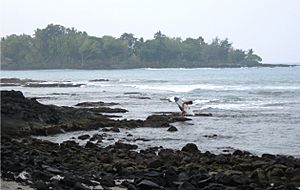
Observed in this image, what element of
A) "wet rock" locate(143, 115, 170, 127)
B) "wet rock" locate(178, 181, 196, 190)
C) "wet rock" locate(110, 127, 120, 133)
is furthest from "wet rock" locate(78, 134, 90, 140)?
"wet rock" locate(178, 181, 196, 190)

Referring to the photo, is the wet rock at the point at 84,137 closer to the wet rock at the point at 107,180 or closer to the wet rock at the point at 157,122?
the wet rock at the point at 157,122

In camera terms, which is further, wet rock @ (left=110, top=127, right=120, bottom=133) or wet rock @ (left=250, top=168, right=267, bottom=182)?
wet rock @ (left=110, top=127, right=120, bottom=133)

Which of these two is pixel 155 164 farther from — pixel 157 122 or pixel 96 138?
pixel 157 122

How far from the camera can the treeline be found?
171 m

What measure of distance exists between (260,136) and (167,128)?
518 cm

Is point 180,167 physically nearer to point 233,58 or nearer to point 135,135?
point 135,135

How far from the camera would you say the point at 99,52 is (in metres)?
170

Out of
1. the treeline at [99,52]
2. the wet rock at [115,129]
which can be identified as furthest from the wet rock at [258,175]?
the treeline at [99,52]

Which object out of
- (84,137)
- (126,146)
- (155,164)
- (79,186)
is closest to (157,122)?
(84,137)

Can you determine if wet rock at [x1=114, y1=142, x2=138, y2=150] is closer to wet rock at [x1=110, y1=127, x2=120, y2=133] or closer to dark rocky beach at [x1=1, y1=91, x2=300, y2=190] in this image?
dark rocky beach at [x1=1, y1=91, x2=300, y2=190]

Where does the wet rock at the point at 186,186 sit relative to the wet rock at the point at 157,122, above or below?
above

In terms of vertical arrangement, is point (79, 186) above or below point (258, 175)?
above

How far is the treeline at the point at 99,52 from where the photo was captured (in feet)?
562

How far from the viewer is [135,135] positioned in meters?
24.0
